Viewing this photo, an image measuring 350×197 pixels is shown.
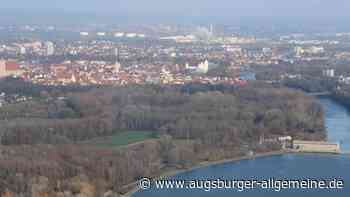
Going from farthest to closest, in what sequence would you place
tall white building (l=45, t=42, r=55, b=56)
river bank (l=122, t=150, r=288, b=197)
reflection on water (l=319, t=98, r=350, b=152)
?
tall white building (l=45, t=42, r=55, b=56) → reflection on water (l=319, t=98, r=350, b=152) → river bank (l=122, t=150, r=288, b=197)

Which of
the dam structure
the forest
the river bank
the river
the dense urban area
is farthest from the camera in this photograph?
the dam structure

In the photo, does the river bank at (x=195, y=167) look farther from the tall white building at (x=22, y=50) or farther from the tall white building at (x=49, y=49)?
the tall white building at (x=22, y=50)

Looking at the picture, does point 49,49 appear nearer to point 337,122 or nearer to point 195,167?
point 337,122

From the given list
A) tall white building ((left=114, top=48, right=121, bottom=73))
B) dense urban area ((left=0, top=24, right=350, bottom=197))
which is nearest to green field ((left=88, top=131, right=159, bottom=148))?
dense urban area ((left=0, top=24, right=350, bottom=197))

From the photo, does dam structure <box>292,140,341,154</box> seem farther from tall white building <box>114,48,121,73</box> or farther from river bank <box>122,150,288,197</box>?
tall white building <box>114,48,121,73</box>

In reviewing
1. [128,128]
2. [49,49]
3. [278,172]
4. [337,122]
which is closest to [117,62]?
[49,49]

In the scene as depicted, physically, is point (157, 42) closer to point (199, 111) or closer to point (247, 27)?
point (247, 27)

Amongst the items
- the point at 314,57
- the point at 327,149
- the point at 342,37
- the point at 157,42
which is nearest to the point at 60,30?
the point at 157,42
